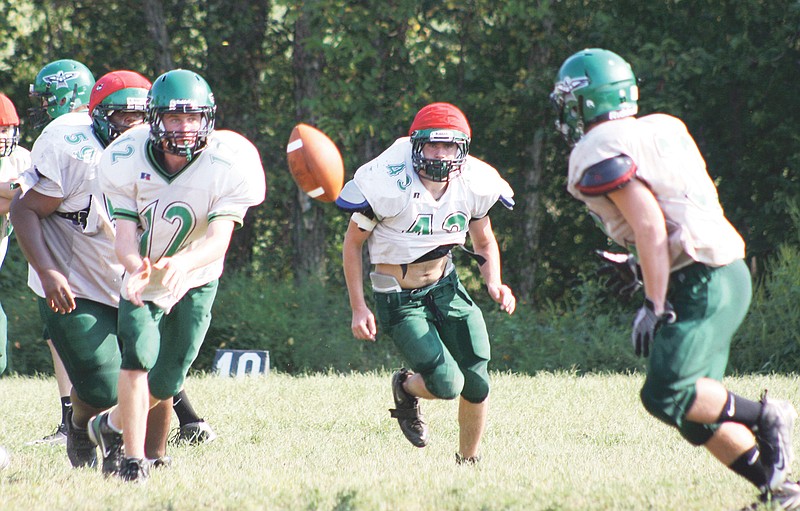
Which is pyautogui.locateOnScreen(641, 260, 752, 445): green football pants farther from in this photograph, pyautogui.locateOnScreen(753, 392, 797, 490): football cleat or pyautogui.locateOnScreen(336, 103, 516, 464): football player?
pyautogui.locateOnScreen(336, 103, 516, 464): football player

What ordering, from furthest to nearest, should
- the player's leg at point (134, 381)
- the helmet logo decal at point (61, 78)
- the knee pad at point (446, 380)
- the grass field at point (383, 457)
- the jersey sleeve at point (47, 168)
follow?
the helmet logo decal at point (61, 78), the knee pad at point (446, 380), the jersey sleeve at point (47, 168), the player's leg at point (134, 381), the grass field at point (383, 457)

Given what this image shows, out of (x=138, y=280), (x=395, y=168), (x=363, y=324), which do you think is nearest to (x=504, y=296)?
(x=363, y=324)

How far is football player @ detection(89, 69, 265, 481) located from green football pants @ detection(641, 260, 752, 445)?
194cm

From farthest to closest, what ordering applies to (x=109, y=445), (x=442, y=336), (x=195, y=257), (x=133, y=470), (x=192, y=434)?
(x=192, y=434), (x=442, y=336), (x=109, y=445), (x=133, y=470), (x=195, y=257)

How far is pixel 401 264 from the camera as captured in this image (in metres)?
5.64

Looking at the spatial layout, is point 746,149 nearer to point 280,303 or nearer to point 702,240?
point 280,303

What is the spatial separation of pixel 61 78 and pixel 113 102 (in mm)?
1104

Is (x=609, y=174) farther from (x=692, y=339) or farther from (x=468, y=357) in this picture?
(x=468, y=357)

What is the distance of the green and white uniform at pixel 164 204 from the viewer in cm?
477

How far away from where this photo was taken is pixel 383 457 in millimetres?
5848

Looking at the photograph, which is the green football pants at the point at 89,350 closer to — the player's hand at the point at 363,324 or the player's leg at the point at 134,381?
the player's leg at the point at 134,381

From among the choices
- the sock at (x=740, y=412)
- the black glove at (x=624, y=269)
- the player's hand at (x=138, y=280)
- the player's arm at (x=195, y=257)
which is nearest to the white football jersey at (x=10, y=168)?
the player's arm at (x=195, y=257)

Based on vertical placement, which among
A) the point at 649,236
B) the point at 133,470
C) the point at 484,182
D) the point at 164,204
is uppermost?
the point at 649,236

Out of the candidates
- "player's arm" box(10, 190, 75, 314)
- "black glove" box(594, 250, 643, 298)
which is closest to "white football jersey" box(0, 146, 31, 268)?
"player's arm" box(10, 190, 75, 314)
